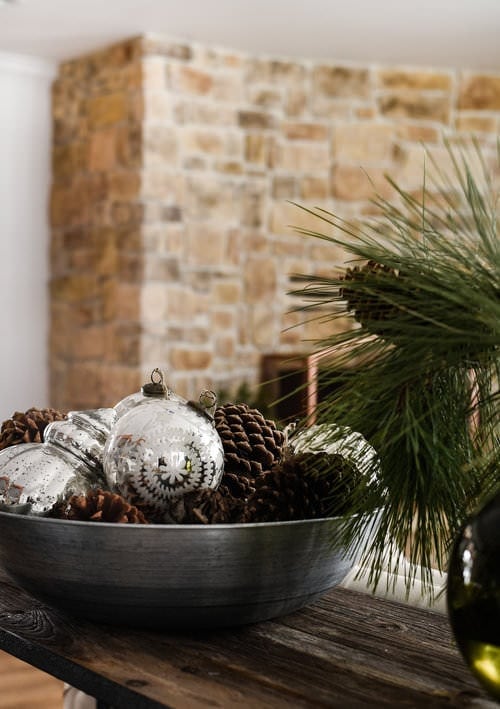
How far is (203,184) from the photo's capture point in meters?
4.44

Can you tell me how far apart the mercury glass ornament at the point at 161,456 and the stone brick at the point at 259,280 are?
12.5 feet

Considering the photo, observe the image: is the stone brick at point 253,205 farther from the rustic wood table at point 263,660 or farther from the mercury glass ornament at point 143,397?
the rustic wood table at point 263,660

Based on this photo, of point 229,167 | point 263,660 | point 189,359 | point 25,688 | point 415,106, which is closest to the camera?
point 263,660

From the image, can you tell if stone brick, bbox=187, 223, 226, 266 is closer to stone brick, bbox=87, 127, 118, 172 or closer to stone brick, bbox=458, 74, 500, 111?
stone brick, bbox=87, 127, 118, 172

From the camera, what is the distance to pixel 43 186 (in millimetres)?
4719

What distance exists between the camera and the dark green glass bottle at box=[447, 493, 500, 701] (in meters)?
0.56

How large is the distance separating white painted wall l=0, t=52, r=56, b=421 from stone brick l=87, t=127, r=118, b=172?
13.3 inches

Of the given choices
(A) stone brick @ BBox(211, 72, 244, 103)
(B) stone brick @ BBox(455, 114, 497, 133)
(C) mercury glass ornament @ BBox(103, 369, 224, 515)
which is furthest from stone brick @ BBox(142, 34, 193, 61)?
(C) mercury glass ornament @ BBox(103, 369, 224, 515)

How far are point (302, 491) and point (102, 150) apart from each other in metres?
3.93

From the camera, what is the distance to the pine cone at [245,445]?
0.83 metres

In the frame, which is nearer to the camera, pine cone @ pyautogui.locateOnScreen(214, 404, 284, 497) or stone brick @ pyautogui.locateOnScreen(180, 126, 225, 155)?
pine cone @ pyautogui.locateOnScreen(214, 404, 284, 497)

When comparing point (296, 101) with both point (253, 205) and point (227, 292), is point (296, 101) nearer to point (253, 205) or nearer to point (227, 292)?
point (253, 205)

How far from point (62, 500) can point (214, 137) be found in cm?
386

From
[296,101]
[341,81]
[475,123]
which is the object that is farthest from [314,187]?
[475,123]
